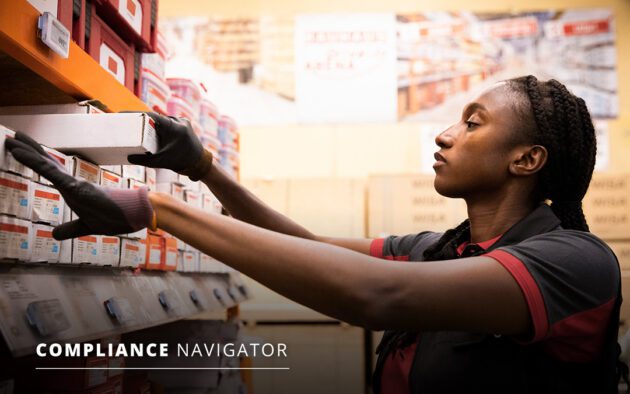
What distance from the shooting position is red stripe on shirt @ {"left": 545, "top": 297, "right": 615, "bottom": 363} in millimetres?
1140

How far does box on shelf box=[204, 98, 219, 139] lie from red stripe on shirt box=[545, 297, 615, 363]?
1947 mm

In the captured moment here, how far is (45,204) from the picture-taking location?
1.32 meters

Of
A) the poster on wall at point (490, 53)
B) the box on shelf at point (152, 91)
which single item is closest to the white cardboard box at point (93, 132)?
the box on shelf at point (152, 91)

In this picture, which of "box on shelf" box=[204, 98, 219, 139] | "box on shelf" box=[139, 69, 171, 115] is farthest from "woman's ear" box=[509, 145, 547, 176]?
"box on shelf" box=[204, 98, 219, 139]

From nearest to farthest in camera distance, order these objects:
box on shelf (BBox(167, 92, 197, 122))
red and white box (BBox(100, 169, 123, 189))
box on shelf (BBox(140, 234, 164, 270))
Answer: red and white box (BBox(100, 169, 123, 189)) < box on shelf (BBox(140, 234, 164, 270)) < box on shelf (BBox(167, 92, 197, 122))

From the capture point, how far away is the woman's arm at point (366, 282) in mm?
1043

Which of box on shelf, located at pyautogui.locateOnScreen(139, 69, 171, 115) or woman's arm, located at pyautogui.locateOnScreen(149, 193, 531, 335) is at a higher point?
box on shelf, located at pyautogui.locateOnScreen(139, 69, 171, 115)

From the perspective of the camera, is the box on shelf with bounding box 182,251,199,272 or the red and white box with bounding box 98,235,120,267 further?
the box on shelf with bounding box 182,251,199,272

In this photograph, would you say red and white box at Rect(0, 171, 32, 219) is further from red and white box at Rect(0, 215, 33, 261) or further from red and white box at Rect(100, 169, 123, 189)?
red and white box at Rect(100, 169, 123, 189)

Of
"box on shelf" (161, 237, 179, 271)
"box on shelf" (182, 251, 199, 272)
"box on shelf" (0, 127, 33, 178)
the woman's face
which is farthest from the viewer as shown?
"box on shelf" (182, 251, 199, 272)

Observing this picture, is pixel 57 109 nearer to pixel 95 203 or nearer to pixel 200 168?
pixel 200 168

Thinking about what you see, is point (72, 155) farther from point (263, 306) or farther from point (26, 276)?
point (263, 306)

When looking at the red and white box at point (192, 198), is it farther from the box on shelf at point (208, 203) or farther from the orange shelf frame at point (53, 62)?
the orange shelf frame at point (53, 62)

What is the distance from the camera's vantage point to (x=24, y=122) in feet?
4.74
